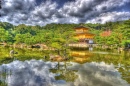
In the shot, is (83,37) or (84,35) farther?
(84,35)

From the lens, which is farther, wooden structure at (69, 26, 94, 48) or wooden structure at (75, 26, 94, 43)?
wooden structure at (75, 26, 94, 43)

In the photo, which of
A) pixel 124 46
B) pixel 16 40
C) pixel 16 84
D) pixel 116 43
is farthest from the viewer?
pixel 16 40

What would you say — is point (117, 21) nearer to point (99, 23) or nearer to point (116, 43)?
point (99, 23)

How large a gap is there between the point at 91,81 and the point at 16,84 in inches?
194

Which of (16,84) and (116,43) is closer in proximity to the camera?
(16,84)

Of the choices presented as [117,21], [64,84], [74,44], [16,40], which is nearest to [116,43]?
[74,44]

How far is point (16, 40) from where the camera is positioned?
45312 millimetres

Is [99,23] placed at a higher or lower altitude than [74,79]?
higher

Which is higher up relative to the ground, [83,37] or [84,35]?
[84,35]

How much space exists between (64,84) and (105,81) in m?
2.95

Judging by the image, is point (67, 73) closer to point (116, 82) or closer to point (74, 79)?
point (74, 79)

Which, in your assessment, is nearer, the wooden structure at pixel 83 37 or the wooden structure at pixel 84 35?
the wooden structure at pixel 83 37

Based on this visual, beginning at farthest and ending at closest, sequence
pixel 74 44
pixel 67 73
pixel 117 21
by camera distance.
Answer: pixel 117 21
pixel 74 44
pixel 67 73

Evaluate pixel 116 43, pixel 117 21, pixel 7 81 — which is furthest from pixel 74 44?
pixel 7 81
